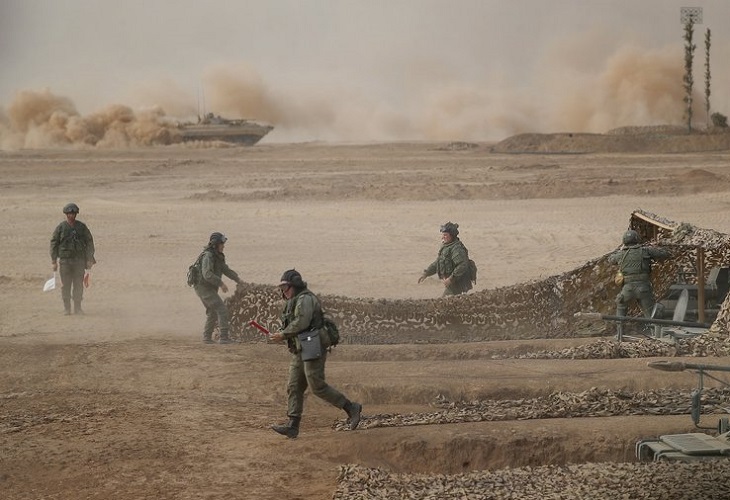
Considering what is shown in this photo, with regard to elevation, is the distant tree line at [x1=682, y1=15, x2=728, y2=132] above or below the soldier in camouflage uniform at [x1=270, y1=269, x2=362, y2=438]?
above

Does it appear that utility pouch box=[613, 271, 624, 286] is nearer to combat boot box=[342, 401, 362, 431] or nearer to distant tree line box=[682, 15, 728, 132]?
combat boot box=[342, 401, 362, 431]

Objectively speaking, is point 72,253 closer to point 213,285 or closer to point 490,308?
point 213,285

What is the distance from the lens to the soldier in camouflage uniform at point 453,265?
43.6 ft

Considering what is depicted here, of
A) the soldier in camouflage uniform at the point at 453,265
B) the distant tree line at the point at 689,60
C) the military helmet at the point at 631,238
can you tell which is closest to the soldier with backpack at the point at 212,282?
the soldier in camouflage uniform at the point at 453,265

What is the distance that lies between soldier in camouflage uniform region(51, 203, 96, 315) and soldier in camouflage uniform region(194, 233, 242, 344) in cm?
290

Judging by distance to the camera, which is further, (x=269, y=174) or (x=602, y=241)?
(x=269, y=174)

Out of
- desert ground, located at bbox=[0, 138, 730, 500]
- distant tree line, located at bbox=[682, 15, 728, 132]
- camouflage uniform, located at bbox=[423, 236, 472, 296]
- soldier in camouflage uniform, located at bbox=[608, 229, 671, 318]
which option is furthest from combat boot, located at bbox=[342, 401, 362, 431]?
distant tree line, located at bbox=[682, 15, 728, 132]

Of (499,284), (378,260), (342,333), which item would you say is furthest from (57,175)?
(342,333)

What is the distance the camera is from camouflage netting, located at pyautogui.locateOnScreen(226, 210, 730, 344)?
12672 millimetres

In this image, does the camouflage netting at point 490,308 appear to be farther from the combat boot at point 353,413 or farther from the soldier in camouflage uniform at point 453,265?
the combat boot at point 353,413

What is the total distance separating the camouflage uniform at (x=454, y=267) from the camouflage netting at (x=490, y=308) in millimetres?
554

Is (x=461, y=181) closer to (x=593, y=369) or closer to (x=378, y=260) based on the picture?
(x=378, y=260)

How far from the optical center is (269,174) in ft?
125

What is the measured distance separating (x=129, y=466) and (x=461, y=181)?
26406mm
